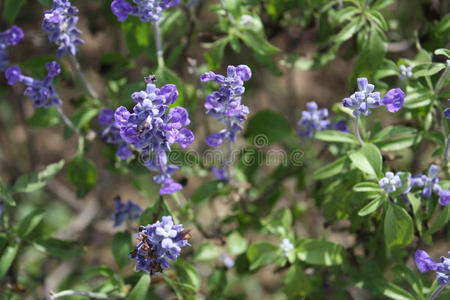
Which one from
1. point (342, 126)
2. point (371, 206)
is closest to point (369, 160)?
point (371, 206)

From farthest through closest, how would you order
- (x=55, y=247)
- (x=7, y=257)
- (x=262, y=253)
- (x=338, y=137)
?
(x=55, y=247)
(x=262, y=253)
(x=7, y=257)
(x=338, y=137)

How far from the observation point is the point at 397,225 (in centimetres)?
279

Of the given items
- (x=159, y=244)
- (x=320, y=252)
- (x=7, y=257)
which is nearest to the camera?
(x=159, y=244)

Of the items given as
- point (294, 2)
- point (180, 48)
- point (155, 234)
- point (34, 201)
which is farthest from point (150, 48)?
point (34, 201)

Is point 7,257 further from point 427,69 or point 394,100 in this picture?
point 427,69

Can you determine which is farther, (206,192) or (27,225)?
(206,192)

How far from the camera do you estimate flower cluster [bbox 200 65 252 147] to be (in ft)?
8.09

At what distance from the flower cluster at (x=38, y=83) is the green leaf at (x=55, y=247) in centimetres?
96

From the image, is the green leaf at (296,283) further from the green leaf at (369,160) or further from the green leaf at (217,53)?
the green leaf at (217,53)

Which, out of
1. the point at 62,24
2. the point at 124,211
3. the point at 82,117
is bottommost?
the point at 124,211

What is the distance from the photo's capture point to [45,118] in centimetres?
360

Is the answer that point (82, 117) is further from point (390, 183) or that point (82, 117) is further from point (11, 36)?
point (390, 183)

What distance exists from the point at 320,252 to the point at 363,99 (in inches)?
45.8

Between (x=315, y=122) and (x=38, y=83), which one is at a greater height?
(x=38, y=83)
